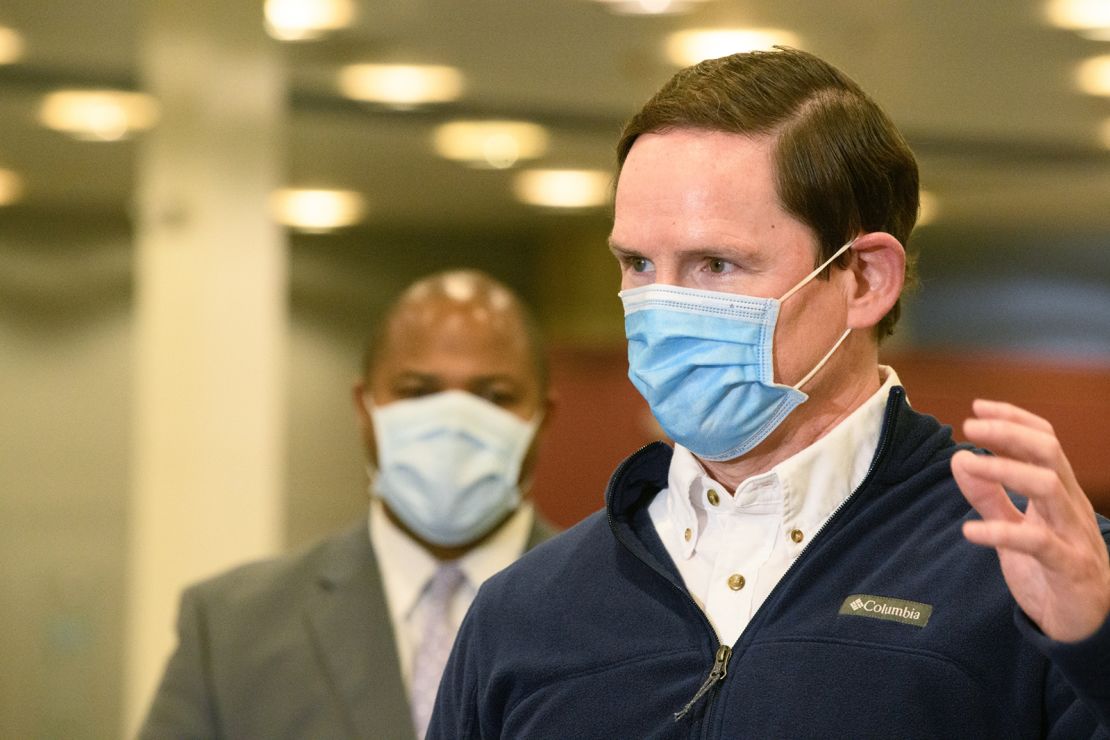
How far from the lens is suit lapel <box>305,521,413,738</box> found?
2.68 m

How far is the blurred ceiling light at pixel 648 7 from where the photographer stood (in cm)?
525

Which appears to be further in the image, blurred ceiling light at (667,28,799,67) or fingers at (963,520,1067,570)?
blurred ceiling light at (667,28,799,67)

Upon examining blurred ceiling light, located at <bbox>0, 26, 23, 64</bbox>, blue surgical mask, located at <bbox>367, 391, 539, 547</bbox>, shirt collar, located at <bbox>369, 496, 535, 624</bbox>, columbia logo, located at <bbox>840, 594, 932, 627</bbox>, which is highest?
blurred ceiling light, located at <bbox>0, 26, 23, 64</bbox>

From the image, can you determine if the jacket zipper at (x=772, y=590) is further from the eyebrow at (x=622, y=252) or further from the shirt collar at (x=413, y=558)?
the shirt collar at (x=413, y=558)

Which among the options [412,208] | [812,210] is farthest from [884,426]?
[412,208]

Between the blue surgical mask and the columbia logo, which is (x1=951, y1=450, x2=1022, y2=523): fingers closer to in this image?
the columbia logo

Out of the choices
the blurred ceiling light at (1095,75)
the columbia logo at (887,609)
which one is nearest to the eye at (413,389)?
the columbia logo at (887,609)

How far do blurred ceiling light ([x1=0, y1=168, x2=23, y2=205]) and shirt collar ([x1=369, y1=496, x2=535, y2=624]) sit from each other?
194 inches

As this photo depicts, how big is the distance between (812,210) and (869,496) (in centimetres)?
30

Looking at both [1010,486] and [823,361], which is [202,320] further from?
[1010,486]

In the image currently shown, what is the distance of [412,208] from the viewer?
9.89m

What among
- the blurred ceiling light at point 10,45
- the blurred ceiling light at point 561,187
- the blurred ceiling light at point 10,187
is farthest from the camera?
the blurred ceiling light at point 561,187

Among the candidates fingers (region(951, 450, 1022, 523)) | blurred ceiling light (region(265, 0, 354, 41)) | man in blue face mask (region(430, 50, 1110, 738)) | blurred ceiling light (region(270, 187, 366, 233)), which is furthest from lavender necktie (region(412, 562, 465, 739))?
blurred ceiling light (region(270, 187, 366, 233))

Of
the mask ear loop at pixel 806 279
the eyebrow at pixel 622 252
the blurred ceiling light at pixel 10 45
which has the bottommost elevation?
the mask ear loop at pixel 806 279
